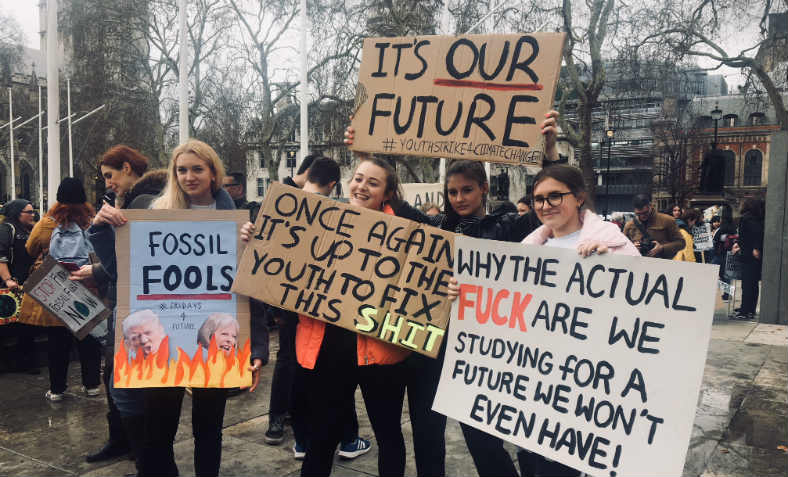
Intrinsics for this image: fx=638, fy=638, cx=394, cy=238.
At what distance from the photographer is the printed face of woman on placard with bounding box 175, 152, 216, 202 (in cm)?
293

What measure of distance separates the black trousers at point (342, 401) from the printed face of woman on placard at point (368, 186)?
24.4 inches

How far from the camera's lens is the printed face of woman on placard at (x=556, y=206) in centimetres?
264

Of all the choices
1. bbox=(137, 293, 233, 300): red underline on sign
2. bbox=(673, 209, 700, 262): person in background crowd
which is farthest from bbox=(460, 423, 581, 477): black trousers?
bbox=(673, 209, 700, 262): person in background crowd

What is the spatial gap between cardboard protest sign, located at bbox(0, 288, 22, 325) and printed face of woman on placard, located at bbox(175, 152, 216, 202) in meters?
3.80

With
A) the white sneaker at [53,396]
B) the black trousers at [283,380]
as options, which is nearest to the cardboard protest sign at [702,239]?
the black trousers at [283,380]

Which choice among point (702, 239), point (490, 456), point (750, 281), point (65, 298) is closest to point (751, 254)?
point (750, 281)

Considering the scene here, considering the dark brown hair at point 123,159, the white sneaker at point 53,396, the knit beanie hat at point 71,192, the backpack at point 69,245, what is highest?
the dark brown hair at point 123,159

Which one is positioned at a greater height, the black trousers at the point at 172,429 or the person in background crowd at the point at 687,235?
the person in background crowd at the point at 687,235

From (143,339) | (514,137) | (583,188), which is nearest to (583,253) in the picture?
(583,188)

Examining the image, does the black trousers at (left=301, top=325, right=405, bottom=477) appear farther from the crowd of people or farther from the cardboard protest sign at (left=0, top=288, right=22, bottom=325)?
the cardboard protest sign at (left=0, top=288, right=22, bottom=325)

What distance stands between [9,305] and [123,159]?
3151 mm

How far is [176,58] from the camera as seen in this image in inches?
1134

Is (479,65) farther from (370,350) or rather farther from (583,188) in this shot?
(370,350)

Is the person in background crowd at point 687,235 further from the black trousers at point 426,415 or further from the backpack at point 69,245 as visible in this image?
the backpack at point 69,245
